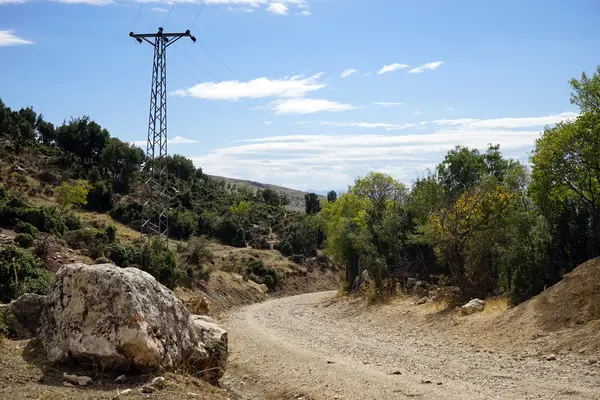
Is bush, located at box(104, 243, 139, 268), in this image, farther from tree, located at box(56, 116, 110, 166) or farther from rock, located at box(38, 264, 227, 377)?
tree, located at box(56, 116, 110, 166)

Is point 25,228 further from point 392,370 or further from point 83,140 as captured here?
point 83,140

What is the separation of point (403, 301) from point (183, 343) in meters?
18.0

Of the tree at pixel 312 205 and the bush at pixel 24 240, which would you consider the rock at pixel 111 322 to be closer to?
the bush at pixel 24 240

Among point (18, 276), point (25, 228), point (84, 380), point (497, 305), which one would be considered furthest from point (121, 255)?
point (84, 380)

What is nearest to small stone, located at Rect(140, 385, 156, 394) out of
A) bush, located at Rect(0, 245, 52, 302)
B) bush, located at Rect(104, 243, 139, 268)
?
bush, located at Rect(0, 245, 52, 302)

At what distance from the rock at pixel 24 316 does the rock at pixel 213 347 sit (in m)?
3.23

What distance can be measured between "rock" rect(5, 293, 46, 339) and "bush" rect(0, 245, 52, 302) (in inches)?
128

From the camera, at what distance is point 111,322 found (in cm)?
917

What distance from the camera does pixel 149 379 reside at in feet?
29.2

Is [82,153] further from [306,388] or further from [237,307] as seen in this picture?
[306,388]

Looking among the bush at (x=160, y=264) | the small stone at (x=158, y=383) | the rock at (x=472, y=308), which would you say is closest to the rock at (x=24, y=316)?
the small stone at (x=158, y=383)

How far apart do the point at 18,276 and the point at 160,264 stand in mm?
13808

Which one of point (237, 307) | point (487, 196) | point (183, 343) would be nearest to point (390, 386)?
point (183, 343)

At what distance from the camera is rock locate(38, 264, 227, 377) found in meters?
9.03
